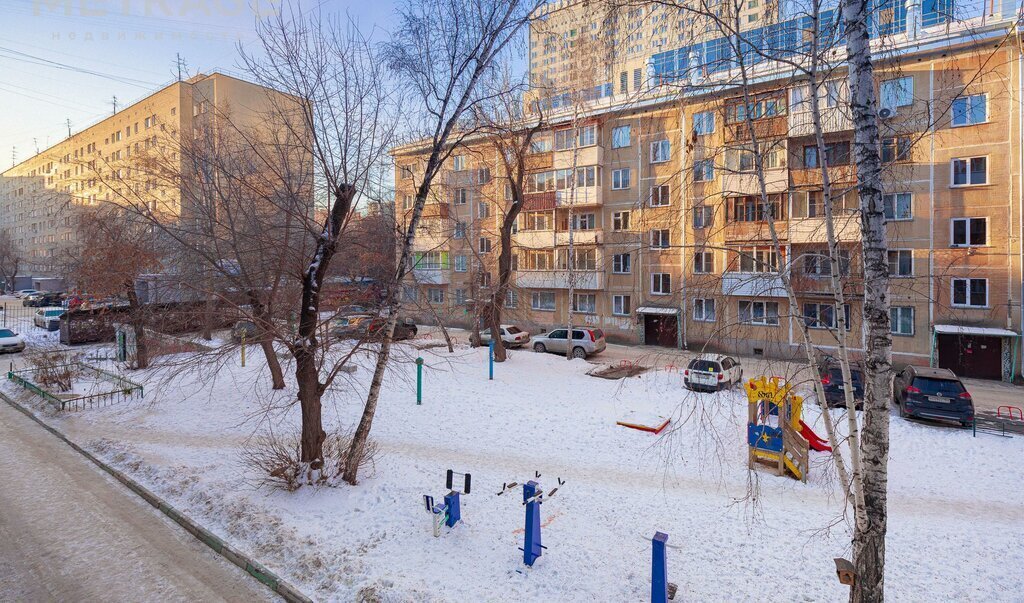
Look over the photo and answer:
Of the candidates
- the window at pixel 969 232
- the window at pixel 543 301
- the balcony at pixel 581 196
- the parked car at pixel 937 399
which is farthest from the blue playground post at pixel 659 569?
the window at pixel 543 301

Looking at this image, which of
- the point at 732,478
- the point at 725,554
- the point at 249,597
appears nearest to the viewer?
the point at 249,597

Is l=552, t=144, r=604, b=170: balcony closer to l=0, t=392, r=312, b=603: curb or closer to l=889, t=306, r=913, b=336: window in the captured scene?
l=889, t=306, r=913, b=336: window

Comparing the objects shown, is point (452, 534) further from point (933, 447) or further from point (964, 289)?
point (964, 289)

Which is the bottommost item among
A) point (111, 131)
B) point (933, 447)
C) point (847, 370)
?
point (933, 447)

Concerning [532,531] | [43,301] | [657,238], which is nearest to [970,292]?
[657,238]

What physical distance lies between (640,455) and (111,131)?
64035 mm

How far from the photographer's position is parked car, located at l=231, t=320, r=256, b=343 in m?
7.75

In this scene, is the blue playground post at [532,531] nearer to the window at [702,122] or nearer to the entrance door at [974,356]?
the window at [702,122]

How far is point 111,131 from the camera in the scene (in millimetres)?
51938

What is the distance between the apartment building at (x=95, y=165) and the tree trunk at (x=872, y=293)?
27.8ft

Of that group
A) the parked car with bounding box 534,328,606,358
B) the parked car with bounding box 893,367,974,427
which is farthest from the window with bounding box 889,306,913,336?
the parked car with bounding box 534,328,606,358

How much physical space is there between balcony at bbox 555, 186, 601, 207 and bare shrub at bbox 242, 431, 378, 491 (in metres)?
22.0

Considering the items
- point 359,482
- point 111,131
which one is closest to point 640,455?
point 359,482

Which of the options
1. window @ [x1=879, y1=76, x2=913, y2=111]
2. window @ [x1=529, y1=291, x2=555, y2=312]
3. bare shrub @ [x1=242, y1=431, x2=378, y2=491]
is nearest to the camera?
window @ [x1=879, y1=76, x2=913, y2=111]
